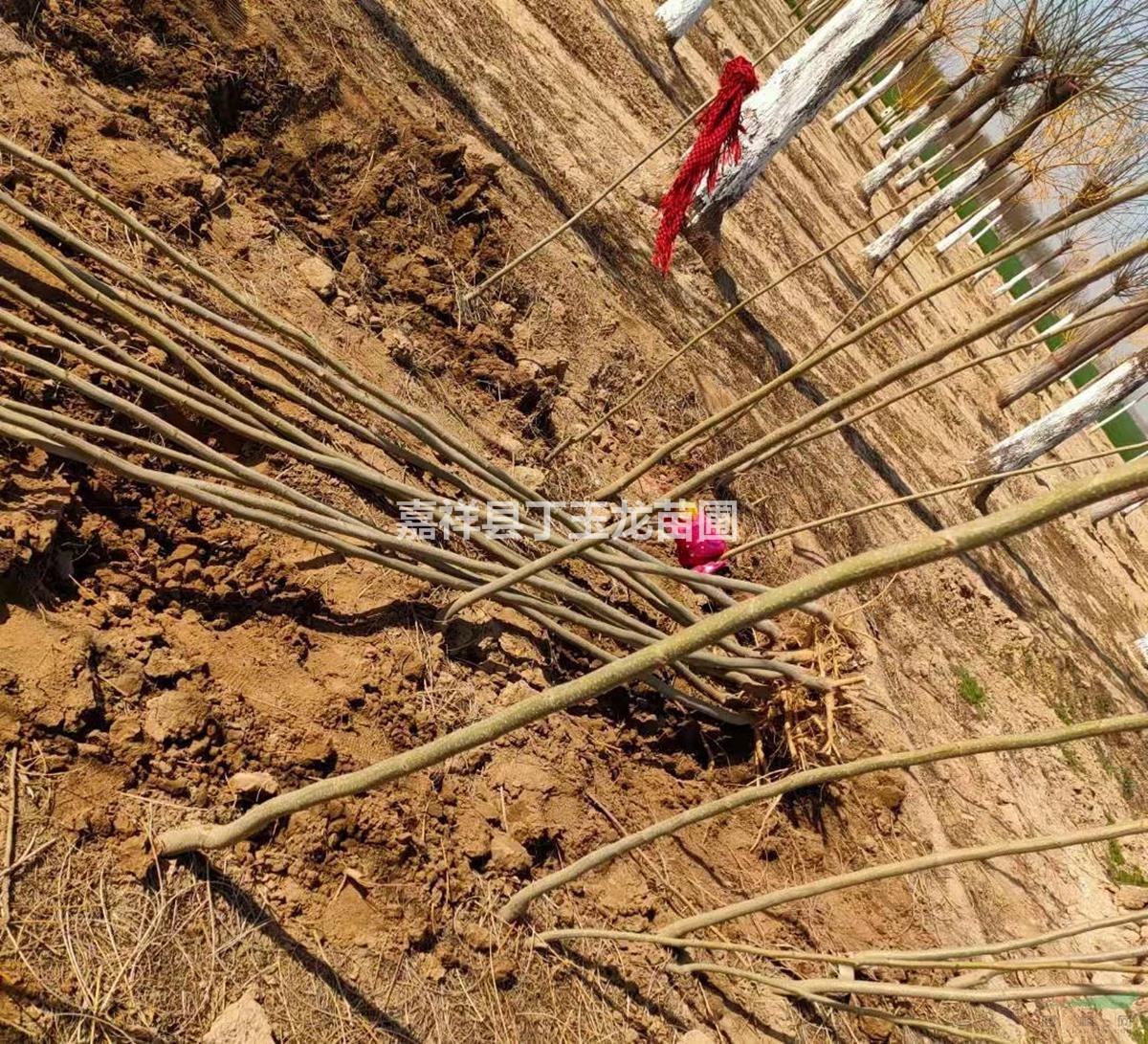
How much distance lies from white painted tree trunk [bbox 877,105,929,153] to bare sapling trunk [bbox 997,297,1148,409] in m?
5.19

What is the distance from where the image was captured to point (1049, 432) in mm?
6535

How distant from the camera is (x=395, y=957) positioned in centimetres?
155

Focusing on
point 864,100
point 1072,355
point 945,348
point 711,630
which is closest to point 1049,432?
point 1072,355

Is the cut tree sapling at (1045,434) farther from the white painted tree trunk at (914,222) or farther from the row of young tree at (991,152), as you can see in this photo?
the white painted tree trunk at (914,222)

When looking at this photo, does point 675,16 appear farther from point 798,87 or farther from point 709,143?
point 709,143

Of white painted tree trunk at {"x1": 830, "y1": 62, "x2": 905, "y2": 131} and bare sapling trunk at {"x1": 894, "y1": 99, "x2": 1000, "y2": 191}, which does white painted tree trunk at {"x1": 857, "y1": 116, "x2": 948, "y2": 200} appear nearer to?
bare sapling trunk at {"x1": 894, "y1": 99, "x2": 1000, "y2": 191}

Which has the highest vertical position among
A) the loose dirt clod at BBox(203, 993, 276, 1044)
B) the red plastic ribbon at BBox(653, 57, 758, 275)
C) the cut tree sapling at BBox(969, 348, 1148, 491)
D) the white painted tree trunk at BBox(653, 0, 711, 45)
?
the white painted tree trunk at BBox(653, 0, 711, 45)

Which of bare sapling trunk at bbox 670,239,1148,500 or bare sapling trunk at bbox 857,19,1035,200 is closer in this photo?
bare sapling trunk at bbox 670,239,1148,500

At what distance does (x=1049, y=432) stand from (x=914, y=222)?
125 inches

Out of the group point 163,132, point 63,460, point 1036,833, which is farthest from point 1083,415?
point 63,460

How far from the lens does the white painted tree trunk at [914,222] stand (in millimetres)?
8227

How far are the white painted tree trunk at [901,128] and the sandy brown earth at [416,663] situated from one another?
9.66m

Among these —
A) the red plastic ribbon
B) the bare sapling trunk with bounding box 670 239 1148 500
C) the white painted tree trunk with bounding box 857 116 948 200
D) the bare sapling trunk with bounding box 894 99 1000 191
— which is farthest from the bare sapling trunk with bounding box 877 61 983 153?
the bare sapling trunk with bounding box 670 239 1148 500

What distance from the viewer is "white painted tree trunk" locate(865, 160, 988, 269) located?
27.0 ft
